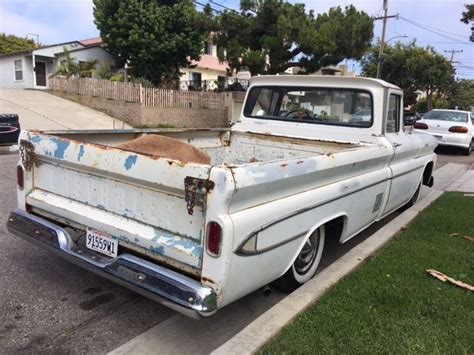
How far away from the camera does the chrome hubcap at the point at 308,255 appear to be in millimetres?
3775

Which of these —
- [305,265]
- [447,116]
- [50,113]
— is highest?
[447,116]

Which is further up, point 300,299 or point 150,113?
point 150,113

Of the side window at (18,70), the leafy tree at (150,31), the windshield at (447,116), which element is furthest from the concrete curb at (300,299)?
the side window at (18,70)

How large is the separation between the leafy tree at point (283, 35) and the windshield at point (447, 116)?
949cm

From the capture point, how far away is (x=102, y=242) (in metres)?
3.24

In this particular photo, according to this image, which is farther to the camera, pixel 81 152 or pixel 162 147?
pixel 162 147

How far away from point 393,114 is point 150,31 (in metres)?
20.7

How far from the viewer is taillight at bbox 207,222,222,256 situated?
8.55ft

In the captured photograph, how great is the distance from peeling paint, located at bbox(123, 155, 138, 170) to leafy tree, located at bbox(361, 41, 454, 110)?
43.4 meters

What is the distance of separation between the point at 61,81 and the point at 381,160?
22.5 meters

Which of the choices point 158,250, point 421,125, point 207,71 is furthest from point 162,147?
point 207,71

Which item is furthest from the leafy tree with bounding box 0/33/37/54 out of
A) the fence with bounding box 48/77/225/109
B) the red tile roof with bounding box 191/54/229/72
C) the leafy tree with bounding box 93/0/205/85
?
the leafy tree with bounding box 93/0/205/85

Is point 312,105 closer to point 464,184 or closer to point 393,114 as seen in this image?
point 393,114

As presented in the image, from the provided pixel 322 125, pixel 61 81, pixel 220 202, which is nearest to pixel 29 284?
pixel 220 202
